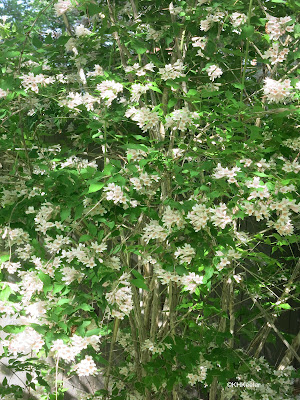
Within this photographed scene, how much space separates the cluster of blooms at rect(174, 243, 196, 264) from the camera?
1.63m

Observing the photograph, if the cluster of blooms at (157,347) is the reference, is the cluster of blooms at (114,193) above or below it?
above

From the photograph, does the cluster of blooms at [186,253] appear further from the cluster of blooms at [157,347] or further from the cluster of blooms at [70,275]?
the cluster of blooms at [157,347]

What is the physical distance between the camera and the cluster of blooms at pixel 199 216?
1535 millimetres

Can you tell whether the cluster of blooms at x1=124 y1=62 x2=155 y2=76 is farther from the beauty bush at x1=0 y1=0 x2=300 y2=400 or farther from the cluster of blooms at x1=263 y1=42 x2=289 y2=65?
the cluster of blooms at x1=263 y1=42 x2=289 y2=65

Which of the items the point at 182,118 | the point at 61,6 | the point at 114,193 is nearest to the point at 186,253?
the point at 114,193

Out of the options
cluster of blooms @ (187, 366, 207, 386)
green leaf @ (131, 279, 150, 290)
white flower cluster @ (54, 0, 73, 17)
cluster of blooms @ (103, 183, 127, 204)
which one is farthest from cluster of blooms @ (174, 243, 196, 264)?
white flower cluster @ (54, 0, 73, 17)

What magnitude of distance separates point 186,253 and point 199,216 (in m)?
0.16

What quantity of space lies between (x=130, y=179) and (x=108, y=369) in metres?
1.01

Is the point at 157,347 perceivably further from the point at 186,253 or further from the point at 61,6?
the point at 61,6

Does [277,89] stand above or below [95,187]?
above

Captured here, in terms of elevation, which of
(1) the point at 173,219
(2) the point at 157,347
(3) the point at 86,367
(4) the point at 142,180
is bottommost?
(2) the point at 157,347

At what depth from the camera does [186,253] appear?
1.64 meters

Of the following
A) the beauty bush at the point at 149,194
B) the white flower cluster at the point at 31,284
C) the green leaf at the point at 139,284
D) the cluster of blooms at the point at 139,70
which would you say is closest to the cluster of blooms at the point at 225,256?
the beauty bush at the point at 149,194

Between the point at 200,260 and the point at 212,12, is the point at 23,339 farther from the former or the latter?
the point at 212,12
